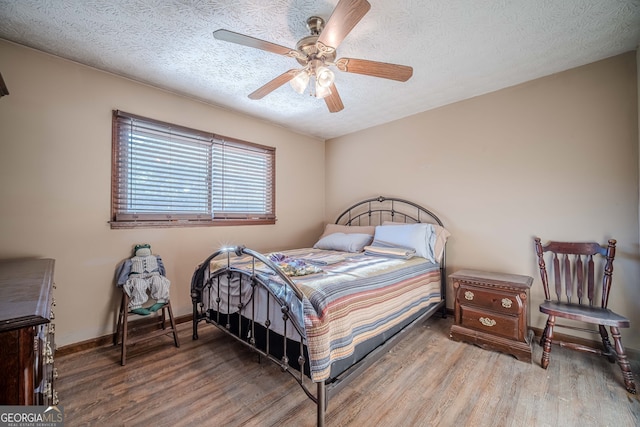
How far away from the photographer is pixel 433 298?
2.66 meters

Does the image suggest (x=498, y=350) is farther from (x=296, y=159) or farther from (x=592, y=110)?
(x=296, y=159)

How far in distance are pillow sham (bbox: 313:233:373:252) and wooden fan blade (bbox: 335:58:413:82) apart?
1797mm

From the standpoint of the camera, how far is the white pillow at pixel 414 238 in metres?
2.73

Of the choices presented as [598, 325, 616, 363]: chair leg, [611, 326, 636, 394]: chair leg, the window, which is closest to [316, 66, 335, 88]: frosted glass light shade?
the window

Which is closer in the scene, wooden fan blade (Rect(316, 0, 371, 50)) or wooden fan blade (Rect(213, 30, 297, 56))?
wooden fan blade (Rect(316, 0, 371, 50))

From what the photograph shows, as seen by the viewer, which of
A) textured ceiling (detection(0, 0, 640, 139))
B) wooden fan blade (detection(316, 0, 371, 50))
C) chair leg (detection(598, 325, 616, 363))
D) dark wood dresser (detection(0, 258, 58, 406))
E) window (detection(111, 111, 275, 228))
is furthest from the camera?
window (detection(111, 111, 275, 228))

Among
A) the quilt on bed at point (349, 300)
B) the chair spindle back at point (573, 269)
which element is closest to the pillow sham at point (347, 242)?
the quilt on bed at point (349, 300)

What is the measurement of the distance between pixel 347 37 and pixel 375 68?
0.39m

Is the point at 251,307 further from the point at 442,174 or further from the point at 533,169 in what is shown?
the point at 533,169

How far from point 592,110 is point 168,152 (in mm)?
4011

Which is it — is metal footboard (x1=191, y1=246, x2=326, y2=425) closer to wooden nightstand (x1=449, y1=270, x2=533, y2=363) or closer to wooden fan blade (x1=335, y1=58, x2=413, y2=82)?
wooden fan blade (x1=335, y1=58, x2=413, y2=82)

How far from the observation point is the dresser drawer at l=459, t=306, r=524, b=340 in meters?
2.15

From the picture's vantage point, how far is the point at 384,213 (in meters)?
3.65

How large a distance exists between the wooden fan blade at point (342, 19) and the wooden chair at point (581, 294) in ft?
7.94
